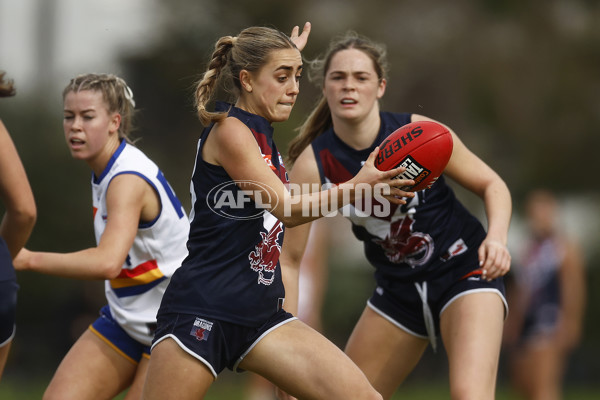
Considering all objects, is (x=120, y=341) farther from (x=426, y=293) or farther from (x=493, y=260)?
(x=493, y=260)

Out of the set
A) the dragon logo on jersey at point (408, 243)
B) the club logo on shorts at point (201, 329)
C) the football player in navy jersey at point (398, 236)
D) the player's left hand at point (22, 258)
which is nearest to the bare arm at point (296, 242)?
the football player in navy jersey at point (398, 236)

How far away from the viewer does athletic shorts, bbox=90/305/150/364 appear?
475 centimetres

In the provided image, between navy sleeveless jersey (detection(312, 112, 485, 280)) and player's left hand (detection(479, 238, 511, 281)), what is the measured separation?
46cm

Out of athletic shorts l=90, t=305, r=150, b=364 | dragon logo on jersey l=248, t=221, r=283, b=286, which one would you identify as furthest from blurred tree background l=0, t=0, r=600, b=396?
dragon logo on jersey l=248, t=221, r=283, b=286

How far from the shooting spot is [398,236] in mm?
4895

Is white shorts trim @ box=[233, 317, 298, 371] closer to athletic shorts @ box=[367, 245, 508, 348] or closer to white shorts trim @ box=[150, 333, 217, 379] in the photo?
white shorts trim @ box=[150, 333, 217, 379]

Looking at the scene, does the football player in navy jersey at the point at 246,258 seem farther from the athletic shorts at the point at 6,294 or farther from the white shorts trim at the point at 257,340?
the athletic shorts at the point at 6,294

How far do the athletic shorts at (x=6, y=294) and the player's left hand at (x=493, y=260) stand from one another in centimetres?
221

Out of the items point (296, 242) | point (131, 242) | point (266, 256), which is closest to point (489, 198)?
point (296, 242)

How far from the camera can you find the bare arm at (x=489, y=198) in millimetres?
4402

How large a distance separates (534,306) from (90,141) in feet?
19.5

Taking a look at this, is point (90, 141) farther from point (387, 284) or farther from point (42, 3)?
point (42, 3)

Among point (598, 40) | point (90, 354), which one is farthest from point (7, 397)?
point (598, 40)

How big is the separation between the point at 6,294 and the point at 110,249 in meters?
0.65
